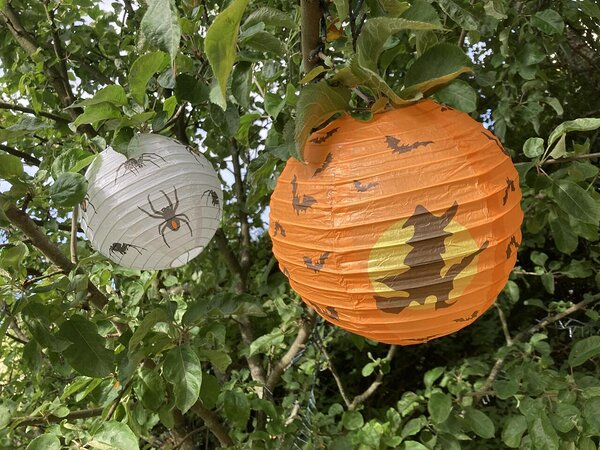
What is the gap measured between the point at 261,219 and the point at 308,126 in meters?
1.37

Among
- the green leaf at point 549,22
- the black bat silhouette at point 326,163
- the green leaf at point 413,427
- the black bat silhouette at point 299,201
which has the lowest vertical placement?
the green leaf at point 413,427

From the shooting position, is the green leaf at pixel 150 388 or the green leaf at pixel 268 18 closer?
the green leaf at pixel 268 18

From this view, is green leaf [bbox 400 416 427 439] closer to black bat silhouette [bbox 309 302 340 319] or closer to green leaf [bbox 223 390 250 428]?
green leaf [bbox 223 390 250 428]

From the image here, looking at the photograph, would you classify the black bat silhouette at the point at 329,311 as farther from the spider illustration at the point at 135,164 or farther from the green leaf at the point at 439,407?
the green leaf at the point at 439,407

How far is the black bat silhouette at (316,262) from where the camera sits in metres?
0.56

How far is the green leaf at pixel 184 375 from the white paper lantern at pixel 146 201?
145 mm

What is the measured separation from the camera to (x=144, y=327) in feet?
2.38

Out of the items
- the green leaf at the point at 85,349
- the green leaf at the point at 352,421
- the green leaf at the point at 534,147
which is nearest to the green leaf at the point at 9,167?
the green leaf at the point at 85,349

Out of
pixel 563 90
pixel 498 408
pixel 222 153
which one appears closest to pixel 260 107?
pixel 222 153

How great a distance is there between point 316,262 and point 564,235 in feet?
2.24

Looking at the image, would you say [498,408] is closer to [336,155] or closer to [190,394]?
[190,394]

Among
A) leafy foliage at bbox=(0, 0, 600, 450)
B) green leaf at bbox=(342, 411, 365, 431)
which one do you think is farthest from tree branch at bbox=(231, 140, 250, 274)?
green leaf at bbox=(342, 411, 365, 431)

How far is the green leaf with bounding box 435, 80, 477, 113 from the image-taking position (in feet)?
2.06

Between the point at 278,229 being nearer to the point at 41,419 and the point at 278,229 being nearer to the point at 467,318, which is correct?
the point at 467,318
